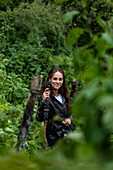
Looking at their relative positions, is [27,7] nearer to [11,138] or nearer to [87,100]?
[11,138]

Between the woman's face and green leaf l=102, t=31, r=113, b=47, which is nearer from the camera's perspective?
green leaf l=102, t=31, r=113, b=47

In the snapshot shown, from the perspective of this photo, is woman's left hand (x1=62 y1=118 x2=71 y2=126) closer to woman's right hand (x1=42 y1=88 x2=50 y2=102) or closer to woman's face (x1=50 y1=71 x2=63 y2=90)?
woman's right hand (x1=42 y1=88 x2=50 y2=102)

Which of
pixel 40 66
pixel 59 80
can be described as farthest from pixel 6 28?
pixel 59 80

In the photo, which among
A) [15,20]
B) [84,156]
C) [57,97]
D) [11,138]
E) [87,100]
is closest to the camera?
[84,156]

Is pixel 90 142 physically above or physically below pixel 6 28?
below

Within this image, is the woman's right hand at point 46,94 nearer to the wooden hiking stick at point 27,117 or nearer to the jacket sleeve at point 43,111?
the jacket sleeve at point 43,111

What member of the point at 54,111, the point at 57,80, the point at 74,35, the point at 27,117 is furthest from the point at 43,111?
the point at 74,35

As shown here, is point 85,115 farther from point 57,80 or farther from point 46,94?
point 57,80

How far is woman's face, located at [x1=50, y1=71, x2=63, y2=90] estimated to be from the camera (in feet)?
19.1

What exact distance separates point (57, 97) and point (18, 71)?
7.41m

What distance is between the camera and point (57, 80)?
233 inches

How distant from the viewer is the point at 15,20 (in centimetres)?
1617

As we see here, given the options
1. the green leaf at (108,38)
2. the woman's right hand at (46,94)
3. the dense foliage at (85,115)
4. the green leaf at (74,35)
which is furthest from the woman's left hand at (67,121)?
the green leaf at (108,38)

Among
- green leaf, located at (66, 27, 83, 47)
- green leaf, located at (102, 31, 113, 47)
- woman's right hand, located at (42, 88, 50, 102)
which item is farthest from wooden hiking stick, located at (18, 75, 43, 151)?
woman's right hand, located at (42, 88, 50, 102)
